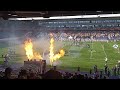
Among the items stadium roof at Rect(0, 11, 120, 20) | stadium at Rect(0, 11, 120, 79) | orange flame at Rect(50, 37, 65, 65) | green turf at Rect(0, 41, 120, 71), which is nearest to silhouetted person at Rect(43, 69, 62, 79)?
stadium at Rect(0, 11, 120, 79)

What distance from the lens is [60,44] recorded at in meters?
7.77

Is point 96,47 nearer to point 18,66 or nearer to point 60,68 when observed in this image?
point 60,68

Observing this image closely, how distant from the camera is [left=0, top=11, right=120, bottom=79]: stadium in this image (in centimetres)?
718

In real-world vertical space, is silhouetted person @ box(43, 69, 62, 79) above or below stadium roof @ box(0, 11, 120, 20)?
below

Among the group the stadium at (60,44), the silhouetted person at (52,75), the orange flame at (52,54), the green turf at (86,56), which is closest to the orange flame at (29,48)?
the stadium at (60,44)

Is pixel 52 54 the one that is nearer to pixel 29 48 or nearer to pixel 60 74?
pixel 29 48

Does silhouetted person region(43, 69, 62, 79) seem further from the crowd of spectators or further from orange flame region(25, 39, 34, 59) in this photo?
orange flame region(25, 39, 34, 59)

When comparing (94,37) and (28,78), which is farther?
(94,37)

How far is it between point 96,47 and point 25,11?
183cm
